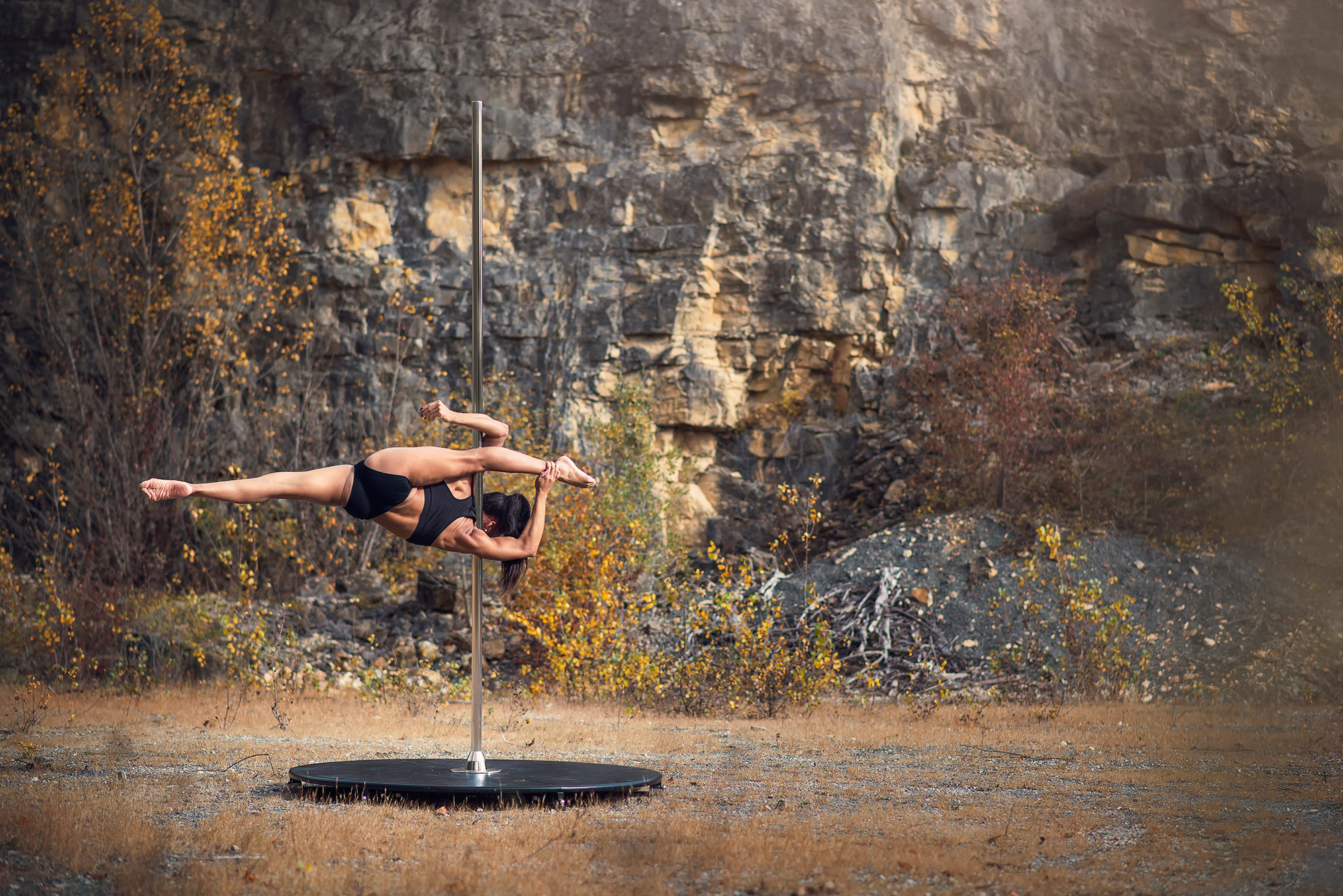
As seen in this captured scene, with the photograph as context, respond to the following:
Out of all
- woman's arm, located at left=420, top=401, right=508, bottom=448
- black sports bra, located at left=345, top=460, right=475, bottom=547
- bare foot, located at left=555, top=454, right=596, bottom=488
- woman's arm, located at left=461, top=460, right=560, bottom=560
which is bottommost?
woman's arm, located at left=461, top=460, right=560, bottom=560

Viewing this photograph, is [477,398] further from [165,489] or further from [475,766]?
[475,766]

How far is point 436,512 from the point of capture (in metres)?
6.73

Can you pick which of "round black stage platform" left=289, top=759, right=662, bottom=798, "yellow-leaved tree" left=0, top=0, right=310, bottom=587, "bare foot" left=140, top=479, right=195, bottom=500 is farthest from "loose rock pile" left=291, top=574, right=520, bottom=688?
"bare foot" left=140, top=479, right=195, bottom=500

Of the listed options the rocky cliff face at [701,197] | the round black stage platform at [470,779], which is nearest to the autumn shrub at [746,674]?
the round black stage platform at [470,779]

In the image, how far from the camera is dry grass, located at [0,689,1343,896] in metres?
5.16

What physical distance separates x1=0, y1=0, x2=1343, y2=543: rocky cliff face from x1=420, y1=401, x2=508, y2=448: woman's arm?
46.1 ft

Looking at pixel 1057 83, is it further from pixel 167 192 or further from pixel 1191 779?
pixel 1191 779

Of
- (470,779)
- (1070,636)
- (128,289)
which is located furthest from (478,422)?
(128,289)

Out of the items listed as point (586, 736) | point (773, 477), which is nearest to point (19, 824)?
point (586, 736)

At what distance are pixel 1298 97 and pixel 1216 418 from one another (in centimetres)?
728

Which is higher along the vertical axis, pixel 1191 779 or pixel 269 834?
pixel 269 834

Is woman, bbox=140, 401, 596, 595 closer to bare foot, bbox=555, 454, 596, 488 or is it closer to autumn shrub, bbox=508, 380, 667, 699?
bare foot, bbox=555, 454, 596, 488

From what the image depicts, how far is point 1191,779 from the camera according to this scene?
26.0 feet

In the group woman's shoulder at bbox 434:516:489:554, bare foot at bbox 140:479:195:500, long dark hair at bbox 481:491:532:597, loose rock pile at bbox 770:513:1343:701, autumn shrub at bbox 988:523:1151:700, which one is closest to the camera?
bare foot at bbox 140:479:195:500
